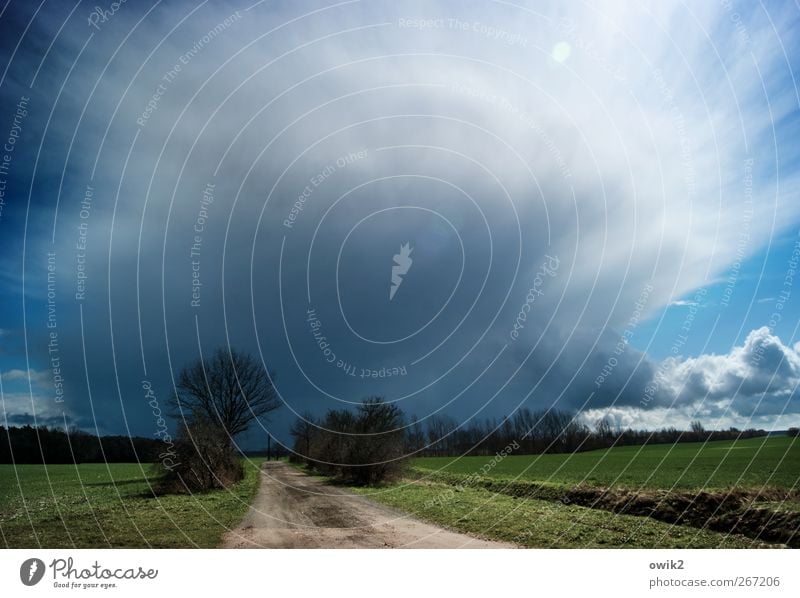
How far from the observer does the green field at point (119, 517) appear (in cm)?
1619

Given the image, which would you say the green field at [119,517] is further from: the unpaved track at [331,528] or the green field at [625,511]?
the green field at [625,511]

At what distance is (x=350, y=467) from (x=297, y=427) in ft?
21.1

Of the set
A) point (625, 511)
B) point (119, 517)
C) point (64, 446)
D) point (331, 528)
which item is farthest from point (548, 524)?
point (64, 446)

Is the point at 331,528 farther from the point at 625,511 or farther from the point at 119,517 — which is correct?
the point at 625,511

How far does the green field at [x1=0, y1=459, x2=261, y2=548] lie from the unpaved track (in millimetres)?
837

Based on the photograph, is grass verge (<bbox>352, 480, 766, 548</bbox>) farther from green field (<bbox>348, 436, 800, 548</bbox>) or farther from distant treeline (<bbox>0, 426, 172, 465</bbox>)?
distant treeline (<bbox>0, 426, 172, 465</bbox>)

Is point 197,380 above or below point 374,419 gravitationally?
above

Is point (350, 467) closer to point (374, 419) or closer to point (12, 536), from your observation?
point (374, 419)

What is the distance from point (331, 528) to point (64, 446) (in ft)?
93.5

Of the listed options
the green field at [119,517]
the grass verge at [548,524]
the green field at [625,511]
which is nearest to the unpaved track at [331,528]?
the green field at [119,517]

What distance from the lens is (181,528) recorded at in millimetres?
18125

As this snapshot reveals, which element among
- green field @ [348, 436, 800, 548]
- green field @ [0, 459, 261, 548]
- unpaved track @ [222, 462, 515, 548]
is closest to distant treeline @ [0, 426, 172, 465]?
green field @ [0, 459, 261, 548]

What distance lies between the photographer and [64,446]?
38.1 m
